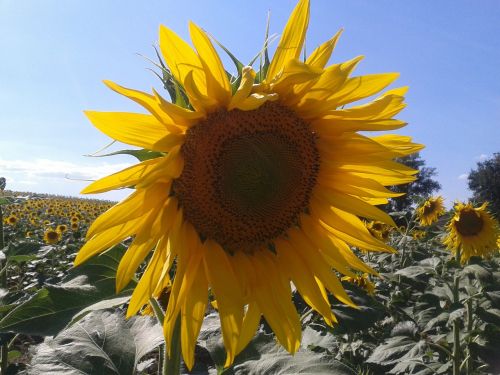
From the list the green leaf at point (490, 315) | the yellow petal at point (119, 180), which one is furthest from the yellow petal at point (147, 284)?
the green leaf at point (490, 315)

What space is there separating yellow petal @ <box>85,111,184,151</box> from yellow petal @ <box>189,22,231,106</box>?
175 millimetres

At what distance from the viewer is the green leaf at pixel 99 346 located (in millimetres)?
1551

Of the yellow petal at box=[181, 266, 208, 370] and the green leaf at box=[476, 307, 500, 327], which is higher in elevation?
the yellow petal at box=[181, 266, 208, 370]

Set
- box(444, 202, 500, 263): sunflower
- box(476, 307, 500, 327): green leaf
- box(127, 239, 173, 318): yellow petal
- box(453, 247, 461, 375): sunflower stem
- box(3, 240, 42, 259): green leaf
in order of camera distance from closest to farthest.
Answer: box(127, 239, 173, 318): yellow petal → box(3, 240, 42, 259): green leaf → box(453, 247, 461, 375): sunflower stem → box(476, 307, 500, 327): green leaf → box(444, 202, 500, 263): sunflower

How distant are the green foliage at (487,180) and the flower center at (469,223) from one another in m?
38.5

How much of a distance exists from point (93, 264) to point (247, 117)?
62 centimetres

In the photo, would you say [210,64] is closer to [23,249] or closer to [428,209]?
[23,249]

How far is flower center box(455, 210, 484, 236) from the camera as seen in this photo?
5.79 metres

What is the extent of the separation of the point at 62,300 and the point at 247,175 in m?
0.64

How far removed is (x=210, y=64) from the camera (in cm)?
Result: 137

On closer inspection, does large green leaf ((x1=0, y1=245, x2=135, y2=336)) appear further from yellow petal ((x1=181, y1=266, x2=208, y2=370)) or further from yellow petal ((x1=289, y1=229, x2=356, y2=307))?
yellow petal ((x1=289, y1=229, x2=356, y2=307))

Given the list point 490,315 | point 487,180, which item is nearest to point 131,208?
point 490,315

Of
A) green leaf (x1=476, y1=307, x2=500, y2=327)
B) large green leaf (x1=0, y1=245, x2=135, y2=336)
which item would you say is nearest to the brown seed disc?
green leaf (x1=476, y1=307, x2=500, y2=327)

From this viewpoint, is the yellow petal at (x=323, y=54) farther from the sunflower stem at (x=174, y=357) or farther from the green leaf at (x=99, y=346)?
the green leaf at (x=99, y=346)
